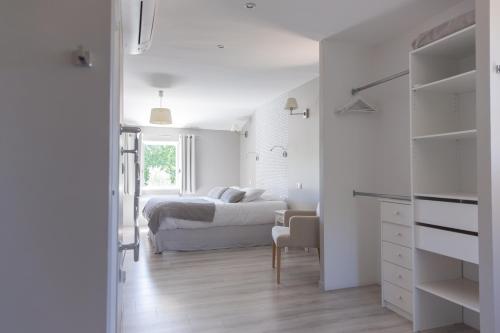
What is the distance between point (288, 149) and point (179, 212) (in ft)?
6.60

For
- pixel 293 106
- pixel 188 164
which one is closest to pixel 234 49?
pixel 293 106

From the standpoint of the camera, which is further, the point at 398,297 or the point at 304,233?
the point at 304,233

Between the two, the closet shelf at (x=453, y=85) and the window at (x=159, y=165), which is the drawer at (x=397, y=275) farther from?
the window at (x=159, y=165)

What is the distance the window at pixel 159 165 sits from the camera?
757cm

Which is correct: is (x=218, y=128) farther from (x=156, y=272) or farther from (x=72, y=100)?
(x=72, y=100)

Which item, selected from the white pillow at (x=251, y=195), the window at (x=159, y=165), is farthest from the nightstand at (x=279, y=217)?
the window at (x=159, y=165)

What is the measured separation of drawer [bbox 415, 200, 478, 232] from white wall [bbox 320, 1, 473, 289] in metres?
0.81

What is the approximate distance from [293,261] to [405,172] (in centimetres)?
192

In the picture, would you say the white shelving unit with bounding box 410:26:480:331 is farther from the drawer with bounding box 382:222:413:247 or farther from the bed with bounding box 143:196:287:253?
the bed with bounding box 143:196:287:253

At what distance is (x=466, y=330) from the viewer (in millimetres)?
2441

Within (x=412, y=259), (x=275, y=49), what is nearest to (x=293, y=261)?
(x=412, y=259)

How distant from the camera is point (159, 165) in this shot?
7.70m

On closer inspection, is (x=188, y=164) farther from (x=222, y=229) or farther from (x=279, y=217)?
(x=279, y=217)

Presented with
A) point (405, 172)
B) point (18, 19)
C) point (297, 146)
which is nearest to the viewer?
point (18, 19)
